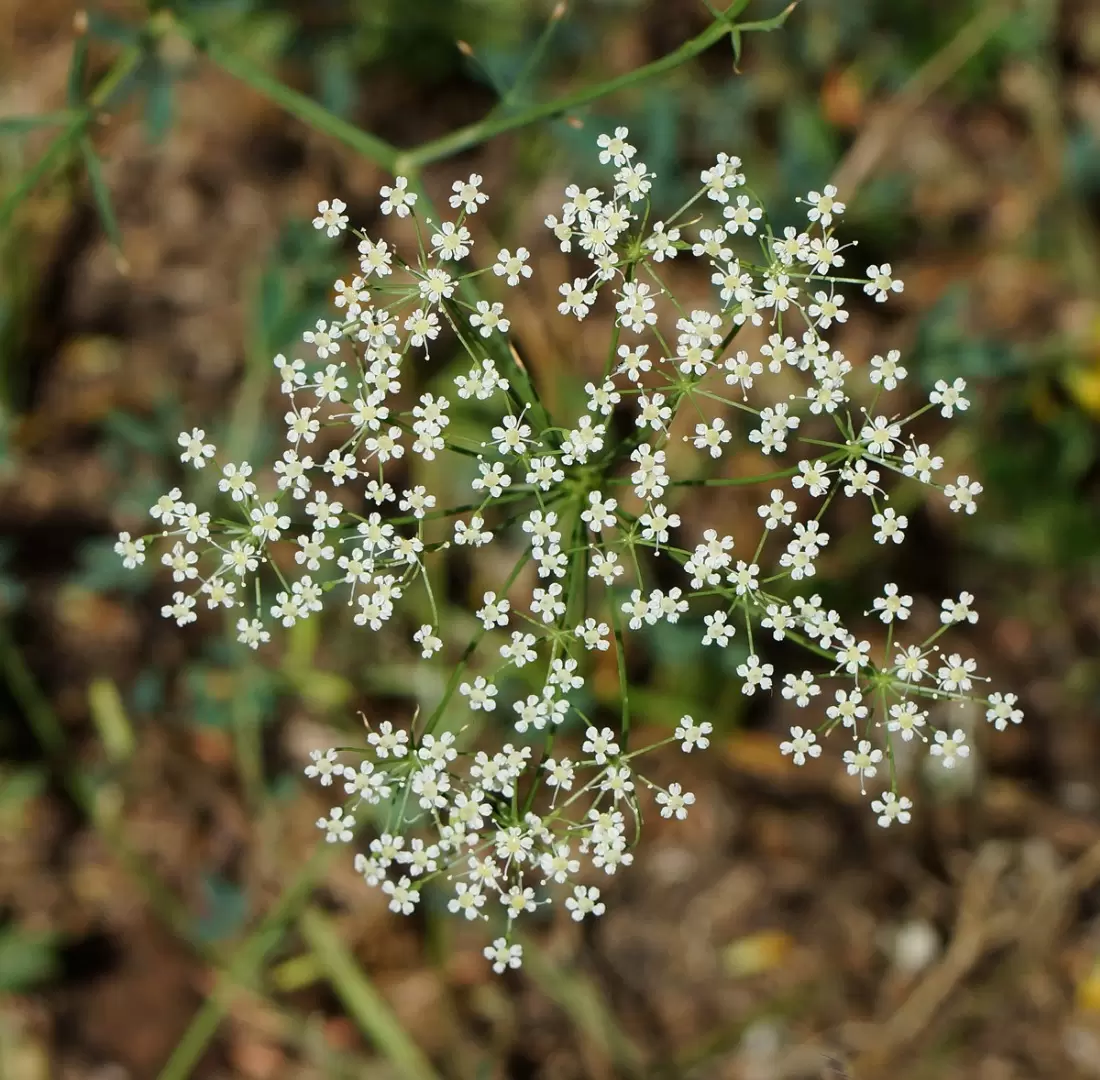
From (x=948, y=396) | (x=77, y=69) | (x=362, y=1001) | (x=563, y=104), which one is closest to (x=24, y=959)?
(x=362, y=1001)

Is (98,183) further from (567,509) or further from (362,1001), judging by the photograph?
(362,1001)

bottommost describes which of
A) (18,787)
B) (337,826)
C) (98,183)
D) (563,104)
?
(337,826)

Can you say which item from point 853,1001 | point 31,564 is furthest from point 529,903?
point 31,564

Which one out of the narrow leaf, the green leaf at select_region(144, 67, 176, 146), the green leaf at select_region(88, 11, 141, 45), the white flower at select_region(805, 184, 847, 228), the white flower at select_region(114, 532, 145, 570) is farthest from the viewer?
the narrow leaf

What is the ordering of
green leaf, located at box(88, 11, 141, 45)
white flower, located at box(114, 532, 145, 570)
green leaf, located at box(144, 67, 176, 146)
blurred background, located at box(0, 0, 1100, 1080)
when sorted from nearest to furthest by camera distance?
white flower, located at box(114, 532, 145, 570) → green leaf, located at box(88, 11, 141, 45) → green leaf, located at box(144, 67, 176, 146) → blurred background, located at box(0, 0, 1100, 1080)

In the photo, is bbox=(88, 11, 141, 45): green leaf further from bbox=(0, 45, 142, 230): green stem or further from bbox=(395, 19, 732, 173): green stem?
bbox=(395, 19, 732, 173): green stem

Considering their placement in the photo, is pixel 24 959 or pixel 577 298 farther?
pixel 24 959

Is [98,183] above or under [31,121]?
under

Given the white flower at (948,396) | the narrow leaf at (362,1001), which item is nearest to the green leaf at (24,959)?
the narrow leaf at (362,1001)

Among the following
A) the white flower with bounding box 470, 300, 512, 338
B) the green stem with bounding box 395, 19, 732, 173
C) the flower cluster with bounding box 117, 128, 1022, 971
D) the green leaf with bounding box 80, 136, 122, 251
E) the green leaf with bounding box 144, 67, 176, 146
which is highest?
the green leaf with bounding box 144, 67, 176, 146

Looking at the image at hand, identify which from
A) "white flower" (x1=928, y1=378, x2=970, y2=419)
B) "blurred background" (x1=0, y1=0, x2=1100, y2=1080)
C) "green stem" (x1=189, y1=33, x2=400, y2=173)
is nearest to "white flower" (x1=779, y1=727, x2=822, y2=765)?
"white flower" (x1=928, y1=378, x2=970, y2=419)
